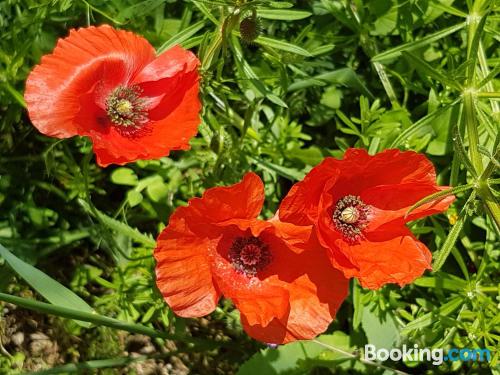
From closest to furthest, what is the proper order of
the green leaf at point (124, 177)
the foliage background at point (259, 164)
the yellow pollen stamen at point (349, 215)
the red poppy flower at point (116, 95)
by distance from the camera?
the red poppy flower at point (116, 95), the yellow pollen stamen at point (349, 215), the foliage background at point (259, 164), the green leaf at point (124, 177)

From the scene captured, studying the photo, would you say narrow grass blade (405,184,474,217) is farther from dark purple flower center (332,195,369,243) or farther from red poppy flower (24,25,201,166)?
red poppy flower (24,25,201,166)

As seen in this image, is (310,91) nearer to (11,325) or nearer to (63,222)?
(63,222)

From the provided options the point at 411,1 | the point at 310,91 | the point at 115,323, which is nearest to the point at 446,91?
the point at 411,1

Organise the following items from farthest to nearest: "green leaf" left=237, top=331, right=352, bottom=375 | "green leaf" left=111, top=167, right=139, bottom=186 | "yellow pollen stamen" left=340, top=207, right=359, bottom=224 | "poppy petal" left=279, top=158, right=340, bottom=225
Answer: "green leaf" left=111, top=167, right=139, bottom=186, "green leaf" left=237, top=331, right=352, bottom=375, "yellow pollen stamen" left=340, top=207, right=359, bottom=224, "poppy petal" left=279, top=158, right=340, bottom=225

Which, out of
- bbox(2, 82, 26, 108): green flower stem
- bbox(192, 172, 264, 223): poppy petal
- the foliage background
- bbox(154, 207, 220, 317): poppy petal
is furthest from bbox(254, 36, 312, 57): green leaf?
bbox(2, 82, 26, 108): green flower stem

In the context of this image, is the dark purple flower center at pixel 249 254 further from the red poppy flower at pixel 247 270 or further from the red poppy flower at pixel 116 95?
the red poppy flower at pixel 116 95

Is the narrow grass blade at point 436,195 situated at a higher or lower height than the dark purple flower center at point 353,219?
higher

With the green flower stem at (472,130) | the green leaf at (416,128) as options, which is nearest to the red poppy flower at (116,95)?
the green leaf at (416,128)
